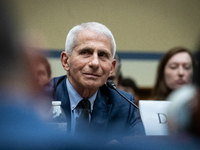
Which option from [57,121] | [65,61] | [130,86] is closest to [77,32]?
[65,61]

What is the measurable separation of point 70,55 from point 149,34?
356mm

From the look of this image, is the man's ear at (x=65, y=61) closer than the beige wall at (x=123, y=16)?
No

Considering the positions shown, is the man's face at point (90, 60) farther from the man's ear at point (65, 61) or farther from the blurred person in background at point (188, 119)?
the blurred person in background at point (188, 119)

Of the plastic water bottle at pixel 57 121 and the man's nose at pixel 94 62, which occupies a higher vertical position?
the plastic water bottle at pixel 57 121

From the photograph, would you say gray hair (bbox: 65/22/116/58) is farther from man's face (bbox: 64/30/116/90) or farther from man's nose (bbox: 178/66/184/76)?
man's nose (bbox: 178/66/184/76)

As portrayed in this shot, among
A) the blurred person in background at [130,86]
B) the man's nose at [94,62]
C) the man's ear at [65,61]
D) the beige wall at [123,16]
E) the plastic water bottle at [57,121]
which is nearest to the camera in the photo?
the plastic water bottle at [57,121]

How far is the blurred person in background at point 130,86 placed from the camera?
236 centimetres

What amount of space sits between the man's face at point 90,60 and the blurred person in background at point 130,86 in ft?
3.07

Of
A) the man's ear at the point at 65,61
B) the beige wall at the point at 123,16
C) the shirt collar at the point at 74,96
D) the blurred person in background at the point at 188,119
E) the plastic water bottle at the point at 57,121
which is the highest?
the beige wall at the point at 123,16

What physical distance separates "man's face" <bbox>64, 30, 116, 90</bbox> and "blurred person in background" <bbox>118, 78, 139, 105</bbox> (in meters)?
0.94

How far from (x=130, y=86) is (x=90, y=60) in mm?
1287

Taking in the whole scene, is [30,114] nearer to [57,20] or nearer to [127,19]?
[57,20]

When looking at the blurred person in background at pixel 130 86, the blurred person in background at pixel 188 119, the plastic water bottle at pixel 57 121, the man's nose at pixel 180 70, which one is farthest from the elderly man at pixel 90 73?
the blurred person in background at pixel 130 86

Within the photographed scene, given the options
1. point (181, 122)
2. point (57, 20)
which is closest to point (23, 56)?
point (181, 122)
